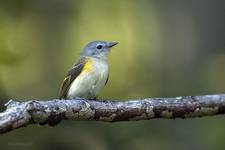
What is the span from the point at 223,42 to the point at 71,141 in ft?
7.97

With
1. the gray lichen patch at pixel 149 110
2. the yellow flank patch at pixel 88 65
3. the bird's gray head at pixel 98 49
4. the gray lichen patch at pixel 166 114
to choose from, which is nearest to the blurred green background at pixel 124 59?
the bird's gray head at pixel 98 49

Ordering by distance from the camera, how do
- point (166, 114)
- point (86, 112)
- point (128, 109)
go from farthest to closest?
point (166, 114), point (128, 109), point (86, 112)

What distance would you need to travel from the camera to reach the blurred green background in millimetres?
8789

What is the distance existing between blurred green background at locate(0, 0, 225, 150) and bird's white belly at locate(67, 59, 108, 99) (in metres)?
1.90

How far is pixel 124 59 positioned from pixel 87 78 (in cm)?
355

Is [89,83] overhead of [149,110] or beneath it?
overhead

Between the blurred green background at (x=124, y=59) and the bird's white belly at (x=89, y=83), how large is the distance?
1.90 meters

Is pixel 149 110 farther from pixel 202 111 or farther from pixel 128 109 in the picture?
pixel 202 111

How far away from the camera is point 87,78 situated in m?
6.95

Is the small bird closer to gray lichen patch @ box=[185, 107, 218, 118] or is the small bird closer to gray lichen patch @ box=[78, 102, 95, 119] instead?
gray lichen patch @ box=[78, 102, 95, 119]

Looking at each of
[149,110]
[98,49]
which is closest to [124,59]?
[98,49]

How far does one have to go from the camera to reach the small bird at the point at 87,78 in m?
6.89

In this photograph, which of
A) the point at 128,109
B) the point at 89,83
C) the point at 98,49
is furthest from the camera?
the point at 98,49

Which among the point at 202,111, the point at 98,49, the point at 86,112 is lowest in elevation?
the point at 202,111
